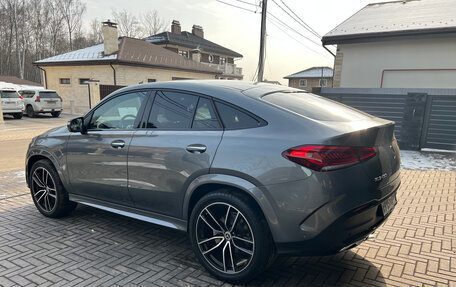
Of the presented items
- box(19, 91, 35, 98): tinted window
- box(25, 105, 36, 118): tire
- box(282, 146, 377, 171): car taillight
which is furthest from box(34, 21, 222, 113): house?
box(282, 146, 377, 171): car taillight

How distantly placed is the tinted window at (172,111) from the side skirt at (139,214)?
0.91 m

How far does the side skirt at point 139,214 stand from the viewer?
2.96 m

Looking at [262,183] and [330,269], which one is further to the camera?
[330,269]

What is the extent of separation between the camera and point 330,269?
2908 millimetres

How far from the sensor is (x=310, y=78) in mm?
54906

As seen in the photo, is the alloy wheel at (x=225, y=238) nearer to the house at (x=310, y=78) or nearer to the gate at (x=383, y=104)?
the gate at (x=383, y=104)

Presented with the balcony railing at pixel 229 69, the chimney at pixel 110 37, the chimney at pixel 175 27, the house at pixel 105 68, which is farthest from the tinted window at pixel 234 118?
the chimney at pixel 175 27

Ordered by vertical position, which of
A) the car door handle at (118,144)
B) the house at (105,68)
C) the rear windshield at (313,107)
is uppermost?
the house at (105,68)

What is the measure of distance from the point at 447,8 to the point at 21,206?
699 inches

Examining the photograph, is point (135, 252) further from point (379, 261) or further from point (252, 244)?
point (379, 261)

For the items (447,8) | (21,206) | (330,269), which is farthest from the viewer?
(447,8)

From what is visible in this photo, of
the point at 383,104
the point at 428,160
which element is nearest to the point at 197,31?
the point at 383,104

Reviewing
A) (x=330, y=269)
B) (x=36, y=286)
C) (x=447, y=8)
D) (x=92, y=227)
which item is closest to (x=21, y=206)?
(x=92, y=227)

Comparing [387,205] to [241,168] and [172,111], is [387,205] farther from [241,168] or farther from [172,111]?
[172,111]
